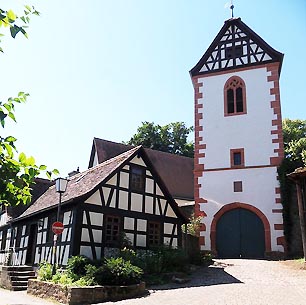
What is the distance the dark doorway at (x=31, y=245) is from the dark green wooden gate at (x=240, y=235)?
984cm

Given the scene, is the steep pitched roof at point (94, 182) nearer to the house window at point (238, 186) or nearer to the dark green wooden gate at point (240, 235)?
the dark green wooden gate at point (240, 235)

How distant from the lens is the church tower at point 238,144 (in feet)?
70.6

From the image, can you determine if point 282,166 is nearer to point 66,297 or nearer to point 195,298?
point 195,298

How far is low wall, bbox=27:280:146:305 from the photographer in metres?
11.4

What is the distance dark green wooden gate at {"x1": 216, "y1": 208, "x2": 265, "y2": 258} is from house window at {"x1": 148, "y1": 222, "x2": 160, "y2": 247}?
500 centimetres

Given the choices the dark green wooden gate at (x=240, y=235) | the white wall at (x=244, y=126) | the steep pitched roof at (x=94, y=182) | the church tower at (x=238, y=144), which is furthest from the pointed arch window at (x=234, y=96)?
the steep pitched roof at (x=94, y=182)

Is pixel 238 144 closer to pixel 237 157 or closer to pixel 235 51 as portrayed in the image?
pixel 237 157

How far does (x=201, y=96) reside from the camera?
25.2 m

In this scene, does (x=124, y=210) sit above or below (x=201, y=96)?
below

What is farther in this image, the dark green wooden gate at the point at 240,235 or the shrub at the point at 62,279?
the dark green wooden gate at the point at 240,235

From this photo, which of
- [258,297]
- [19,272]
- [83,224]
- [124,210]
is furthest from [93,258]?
[258,297]

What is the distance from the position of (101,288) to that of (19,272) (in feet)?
22.1

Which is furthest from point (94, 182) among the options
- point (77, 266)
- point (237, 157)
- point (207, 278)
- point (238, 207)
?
point (237, 157)

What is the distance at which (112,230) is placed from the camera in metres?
16.8
